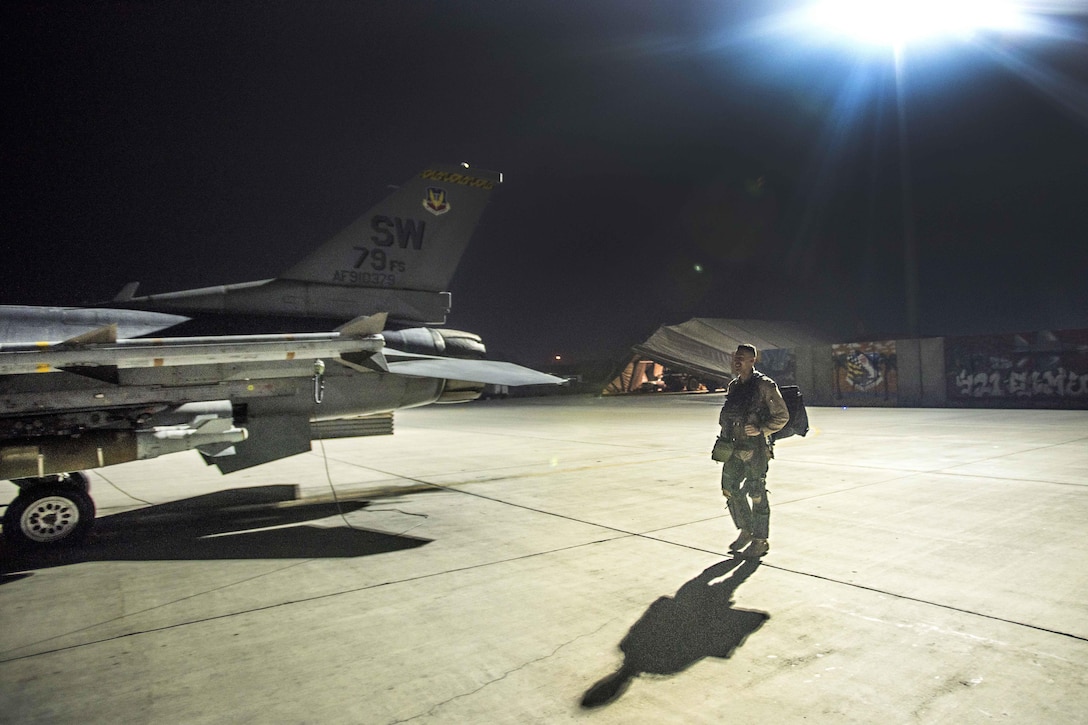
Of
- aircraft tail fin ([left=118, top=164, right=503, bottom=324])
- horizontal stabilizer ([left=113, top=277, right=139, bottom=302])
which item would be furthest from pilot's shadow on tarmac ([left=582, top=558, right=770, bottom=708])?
horizontal stabilizer ([left=113, top=277, right=139, bottom=302])

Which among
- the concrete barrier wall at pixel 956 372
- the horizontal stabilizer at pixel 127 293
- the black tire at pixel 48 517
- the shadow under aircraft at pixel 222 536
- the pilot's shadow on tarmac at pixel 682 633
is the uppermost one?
the horizontal stabilizer at pixel 127 293

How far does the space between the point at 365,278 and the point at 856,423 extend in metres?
15.2

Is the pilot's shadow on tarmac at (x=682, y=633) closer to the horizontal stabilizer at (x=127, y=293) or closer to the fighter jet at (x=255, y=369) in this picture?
the fighter jet at (x=255, y=369)

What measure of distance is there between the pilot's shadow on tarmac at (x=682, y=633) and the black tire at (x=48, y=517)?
19.0ft

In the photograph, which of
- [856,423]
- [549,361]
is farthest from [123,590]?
[549,361]

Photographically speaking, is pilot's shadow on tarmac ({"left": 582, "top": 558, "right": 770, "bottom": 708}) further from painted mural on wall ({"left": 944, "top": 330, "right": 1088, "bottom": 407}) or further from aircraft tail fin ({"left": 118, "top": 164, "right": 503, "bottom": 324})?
painted mural on wall ({"left": 944, "top": 330, "right": 1088, "bottom": 407})

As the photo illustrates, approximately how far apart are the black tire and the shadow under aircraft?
0.12 m

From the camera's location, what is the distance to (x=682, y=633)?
3.61 metres

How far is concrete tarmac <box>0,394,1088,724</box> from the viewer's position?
114 inches

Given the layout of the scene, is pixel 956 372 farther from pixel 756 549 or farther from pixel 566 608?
pixel 566 608

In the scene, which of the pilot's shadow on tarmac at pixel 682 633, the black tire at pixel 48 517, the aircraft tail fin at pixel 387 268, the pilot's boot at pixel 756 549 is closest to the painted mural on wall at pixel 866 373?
the aircraft tail fin at pixel 387 268

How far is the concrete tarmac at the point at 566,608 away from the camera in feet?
9.53

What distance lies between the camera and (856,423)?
18125 millimetres

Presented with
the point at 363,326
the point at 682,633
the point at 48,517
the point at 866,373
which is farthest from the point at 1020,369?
the point at 48,517
